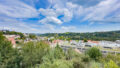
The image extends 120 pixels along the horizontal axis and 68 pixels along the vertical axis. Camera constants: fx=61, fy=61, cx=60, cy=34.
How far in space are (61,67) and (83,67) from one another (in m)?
2.90

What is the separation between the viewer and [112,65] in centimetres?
307

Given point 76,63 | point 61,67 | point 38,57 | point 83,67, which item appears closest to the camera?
point 61,67

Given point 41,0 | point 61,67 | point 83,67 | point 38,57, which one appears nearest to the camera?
point 61,67

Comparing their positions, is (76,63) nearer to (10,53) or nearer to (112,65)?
(112,65)

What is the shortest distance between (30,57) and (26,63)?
2.28 ft

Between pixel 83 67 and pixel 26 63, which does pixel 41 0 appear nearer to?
pixel 26 63

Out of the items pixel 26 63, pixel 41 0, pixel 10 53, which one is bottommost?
pixel 26 63

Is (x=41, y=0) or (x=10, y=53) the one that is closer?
(x=10, y=53)

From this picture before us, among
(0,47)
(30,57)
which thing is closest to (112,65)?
(30,57)

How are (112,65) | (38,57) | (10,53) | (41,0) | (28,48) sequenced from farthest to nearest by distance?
1. (41,0)
2. (28,48)
3. (38,57)
4. (10,53)
5. (112,65)

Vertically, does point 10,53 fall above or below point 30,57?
above

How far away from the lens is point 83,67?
4859 mm

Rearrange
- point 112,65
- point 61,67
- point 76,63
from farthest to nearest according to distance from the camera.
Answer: point 76,63, point 112,65, point 61,67

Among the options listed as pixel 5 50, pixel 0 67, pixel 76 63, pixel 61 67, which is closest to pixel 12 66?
pixel 0 67
